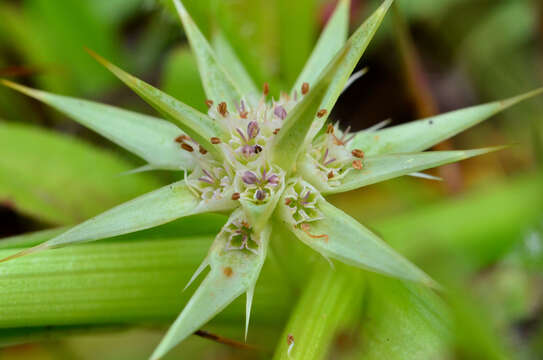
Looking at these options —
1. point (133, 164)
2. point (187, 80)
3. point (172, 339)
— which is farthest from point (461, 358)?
point (133, 164)

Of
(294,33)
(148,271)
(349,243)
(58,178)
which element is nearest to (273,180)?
(349,243)

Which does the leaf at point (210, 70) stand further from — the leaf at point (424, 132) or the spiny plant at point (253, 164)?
the leaf at point (424, 132)

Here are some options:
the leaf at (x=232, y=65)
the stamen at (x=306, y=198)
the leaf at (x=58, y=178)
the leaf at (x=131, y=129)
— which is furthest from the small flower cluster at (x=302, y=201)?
the leaf at (x=58, y=178)

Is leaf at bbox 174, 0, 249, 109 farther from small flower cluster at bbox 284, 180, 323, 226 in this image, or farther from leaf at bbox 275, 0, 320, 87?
leaf at bbox 275, 0, 320, 87

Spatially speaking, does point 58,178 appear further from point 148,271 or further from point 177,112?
point 177,112

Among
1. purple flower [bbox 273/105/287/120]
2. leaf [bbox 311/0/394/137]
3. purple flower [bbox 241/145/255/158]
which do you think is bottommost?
purple flower [bbox 241/145/255/158]

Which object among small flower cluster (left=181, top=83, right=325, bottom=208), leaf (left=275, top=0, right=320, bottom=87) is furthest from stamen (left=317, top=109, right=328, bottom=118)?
leaf (left=275, top=0, right=320, bottom=87)

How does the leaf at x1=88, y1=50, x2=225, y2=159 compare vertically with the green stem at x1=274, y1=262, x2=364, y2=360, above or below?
above
